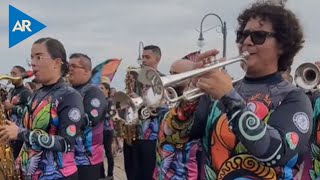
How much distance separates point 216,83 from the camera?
238cm

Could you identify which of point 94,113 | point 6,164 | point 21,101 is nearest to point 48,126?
point 6,164

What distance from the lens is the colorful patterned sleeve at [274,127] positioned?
2.35 meters

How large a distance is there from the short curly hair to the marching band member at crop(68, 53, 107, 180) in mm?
3566

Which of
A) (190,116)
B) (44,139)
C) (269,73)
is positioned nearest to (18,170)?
(44,139)

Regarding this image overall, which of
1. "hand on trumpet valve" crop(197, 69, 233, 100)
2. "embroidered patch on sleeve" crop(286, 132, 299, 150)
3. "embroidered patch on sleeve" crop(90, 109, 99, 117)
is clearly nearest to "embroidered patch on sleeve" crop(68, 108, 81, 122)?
"embroidered patch on sleeve" crop(90, 109, 99, 117)

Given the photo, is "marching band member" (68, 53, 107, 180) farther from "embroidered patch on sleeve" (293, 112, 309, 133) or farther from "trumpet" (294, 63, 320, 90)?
"embroidered patch on sleeve" (293, 112, 309, 133)

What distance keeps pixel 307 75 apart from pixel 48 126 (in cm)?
230

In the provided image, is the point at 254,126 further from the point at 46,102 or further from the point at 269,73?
the point at 46,102

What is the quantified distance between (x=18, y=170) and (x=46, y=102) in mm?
688

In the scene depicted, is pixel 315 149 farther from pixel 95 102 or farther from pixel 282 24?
pixel 95 102

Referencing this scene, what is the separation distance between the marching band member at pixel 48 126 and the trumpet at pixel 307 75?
1.93 meters

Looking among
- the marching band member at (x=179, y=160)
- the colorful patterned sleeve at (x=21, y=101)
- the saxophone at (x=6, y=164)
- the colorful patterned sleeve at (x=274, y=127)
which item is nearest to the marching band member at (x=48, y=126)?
the saxophone at (x=6, y=164)

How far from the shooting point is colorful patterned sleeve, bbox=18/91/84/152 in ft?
13.7

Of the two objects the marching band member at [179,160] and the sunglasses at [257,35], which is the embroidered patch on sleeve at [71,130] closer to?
the marching band member at [179,160]
